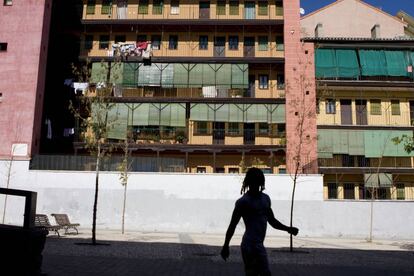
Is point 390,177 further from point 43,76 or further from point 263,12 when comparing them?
point 43,76

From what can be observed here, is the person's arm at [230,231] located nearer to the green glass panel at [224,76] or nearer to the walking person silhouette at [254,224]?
the walking person silhouette at [254,224]

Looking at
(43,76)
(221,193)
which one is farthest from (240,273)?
(43,76)

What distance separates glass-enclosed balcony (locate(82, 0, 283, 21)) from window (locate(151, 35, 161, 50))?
5.24 ft

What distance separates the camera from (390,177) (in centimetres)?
3628

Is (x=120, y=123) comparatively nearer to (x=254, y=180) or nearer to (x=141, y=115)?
(x=141, y=115)

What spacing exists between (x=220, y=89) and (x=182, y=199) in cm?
1324

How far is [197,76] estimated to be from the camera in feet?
126

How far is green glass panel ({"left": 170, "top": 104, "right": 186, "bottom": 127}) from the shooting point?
122ft

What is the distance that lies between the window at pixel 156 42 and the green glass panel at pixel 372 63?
16991mm

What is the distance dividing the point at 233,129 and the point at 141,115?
24.6 ft

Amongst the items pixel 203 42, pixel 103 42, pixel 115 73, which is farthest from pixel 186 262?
pixel 103 42

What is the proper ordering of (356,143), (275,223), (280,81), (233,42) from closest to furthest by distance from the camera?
(275,223) < (356,143) < (280,81) < (233,42)

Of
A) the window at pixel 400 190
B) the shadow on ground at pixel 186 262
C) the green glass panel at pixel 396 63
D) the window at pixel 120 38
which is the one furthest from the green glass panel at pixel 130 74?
the shadow on ground at pixel 186 262

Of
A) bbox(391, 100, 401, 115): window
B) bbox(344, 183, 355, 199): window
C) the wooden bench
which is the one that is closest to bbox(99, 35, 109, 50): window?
the wooden bench
